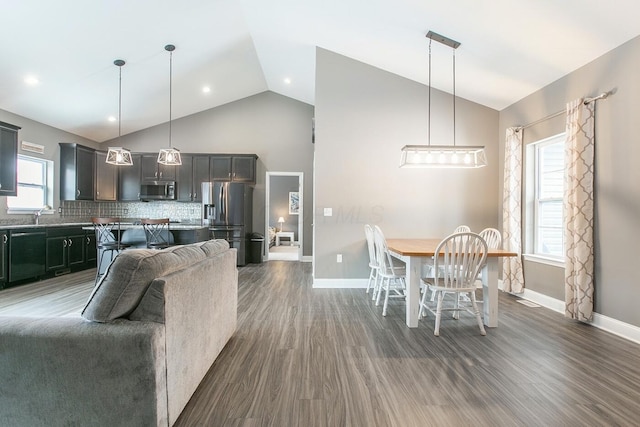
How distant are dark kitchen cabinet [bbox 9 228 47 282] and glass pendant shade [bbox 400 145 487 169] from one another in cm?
537

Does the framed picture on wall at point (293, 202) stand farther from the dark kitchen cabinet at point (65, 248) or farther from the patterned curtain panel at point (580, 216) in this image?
the patterned curtain panel at point (580, 216)

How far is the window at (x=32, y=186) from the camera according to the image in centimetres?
505

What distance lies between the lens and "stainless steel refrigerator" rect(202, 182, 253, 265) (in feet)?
20.9

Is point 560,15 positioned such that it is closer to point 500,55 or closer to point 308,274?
point 500,55

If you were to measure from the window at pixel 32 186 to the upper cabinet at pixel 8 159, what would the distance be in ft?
2.49

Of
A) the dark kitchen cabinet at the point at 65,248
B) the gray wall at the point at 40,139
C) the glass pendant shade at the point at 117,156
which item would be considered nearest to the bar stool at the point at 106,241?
the dark kitchen cabinet at the point at 65,248

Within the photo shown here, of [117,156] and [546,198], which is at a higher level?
[117,156]

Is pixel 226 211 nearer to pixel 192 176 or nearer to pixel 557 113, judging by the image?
pixel 192 176

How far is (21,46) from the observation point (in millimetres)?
3744

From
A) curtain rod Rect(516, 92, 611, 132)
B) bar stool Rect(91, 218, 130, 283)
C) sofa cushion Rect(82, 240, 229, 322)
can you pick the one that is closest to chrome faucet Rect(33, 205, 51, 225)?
bar stool Rect(91, 218, 130, 283)

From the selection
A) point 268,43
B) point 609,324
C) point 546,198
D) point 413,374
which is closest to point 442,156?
point 546,198

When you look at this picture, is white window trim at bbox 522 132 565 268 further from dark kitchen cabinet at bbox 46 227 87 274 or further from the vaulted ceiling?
dark kitchen cabinet at bbox 46 227 87 274

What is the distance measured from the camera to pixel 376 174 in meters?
4.67

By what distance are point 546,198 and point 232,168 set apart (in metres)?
5.63
